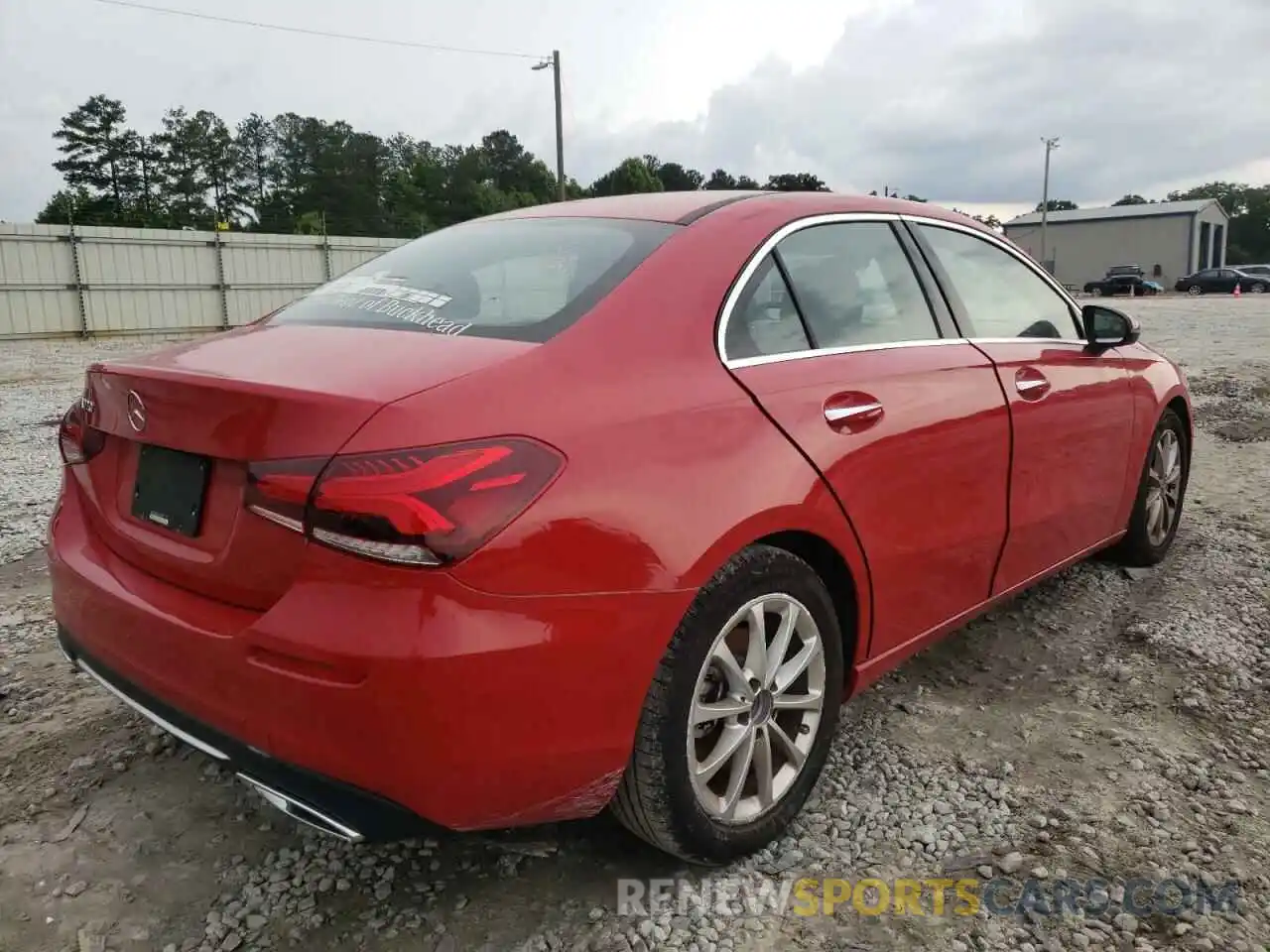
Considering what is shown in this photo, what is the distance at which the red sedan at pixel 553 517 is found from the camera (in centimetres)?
168

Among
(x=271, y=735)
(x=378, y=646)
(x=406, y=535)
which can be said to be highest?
(x=406, y=535)

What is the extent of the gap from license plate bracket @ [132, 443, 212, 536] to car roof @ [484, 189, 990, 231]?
1265 mm

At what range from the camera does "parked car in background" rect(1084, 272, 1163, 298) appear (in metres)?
46.3

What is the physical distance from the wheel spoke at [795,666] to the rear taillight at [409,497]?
2.76 feet

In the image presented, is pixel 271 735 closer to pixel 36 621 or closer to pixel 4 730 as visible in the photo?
pixel 4 730

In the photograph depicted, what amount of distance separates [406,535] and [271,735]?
470 millimetres

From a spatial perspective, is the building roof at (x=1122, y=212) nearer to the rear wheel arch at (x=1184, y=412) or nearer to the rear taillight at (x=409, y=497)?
the rear wheel arch at (x=1184, y=412)

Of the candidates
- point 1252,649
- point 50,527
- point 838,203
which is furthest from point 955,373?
point 50,527

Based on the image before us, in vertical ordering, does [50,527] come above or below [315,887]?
above

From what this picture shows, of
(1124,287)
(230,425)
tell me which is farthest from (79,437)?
(1124,287)

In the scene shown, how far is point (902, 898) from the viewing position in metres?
2.17

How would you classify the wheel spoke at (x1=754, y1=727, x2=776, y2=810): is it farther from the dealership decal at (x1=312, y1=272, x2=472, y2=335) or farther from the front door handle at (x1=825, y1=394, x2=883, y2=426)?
the dealership decal at (x1=312, y1=272, x2=472, y2=335)

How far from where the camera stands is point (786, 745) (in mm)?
2320

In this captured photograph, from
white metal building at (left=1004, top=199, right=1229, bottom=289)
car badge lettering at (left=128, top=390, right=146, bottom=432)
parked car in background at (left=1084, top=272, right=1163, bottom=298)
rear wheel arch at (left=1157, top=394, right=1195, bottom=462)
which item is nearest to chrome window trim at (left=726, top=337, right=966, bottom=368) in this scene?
car badge lettering at (left=128, top=390, right=146, bottom=432)
